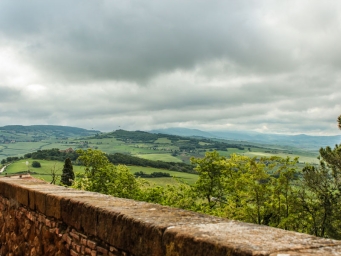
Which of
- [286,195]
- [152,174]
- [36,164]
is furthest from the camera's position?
[36,164]

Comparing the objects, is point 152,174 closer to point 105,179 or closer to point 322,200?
point 105,179

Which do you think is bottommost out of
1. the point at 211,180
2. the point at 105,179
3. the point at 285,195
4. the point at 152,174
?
the point at 152,174

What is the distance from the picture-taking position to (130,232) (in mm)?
2928

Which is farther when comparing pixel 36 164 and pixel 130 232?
pixel 36 164

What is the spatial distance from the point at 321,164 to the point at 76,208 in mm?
17432

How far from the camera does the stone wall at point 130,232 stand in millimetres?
2127

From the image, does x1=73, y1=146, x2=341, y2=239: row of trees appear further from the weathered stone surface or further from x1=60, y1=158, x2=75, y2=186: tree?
x1=60, y1=158, x2=75, y2=186: tree

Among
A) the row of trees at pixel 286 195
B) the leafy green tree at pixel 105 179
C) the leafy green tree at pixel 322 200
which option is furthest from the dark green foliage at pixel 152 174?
the leafy green tree at pixel 322 200

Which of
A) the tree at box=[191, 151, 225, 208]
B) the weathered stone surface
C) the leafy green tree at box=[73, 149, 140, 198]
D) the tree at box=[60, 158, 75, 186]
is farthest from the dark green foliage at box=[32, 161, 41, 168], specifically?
the weathered stone surface

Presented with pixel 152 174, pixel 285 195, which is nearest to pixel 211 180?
pixel 285 195

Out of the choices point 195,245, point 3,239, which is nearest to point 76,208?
point 195,245

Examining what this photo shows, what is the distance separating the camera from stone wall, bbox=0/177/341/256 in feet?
6.98

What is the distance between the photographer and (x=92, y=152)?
1374 inches

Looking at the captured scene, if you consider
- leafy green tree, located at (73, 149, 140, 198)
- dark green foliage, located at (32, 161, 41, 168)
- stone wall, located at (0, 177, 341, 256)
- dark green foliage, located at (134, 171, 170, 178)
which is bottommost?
dark green foliage, located at (134, 171, 170, 178)
